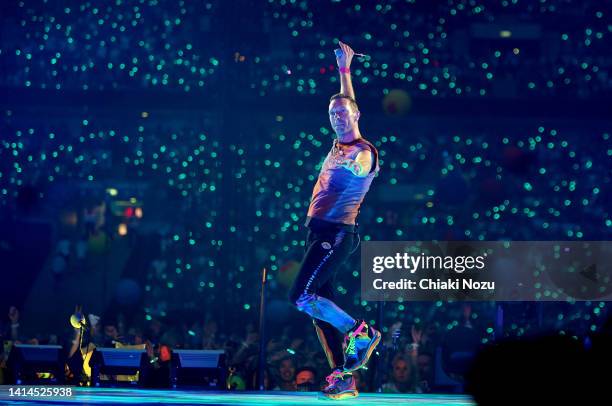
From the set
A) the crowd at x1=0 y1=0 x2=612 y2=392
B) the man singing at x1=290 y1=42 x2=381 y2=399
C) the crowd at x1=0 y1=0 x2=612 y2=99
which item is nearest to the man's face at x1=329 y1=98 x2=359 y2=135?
the man singing at x1=290 y1=42 x2=381 y2=399

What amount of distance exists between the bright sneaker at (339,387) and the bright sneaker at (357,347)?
0.17 ft

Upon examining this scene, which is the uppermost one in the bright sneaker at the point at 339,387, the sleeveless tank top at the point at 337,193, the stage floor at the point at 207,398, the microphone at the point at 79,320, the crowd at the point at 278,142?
the crowd at the point at 278,142

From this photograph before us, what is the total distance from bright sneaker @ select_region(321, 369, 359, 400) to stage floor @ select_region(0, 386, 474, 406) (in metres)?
0.05

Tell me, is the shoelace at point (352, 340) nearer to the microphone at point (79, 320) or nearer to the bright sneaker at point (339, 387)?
the bright sneaker at point (339, 387)

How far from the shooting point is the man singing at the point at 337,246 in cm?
384

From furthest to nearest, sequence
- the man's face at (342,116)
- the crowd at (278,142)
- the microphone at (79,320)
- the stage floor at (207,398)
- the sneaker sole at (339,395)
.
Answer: the crowd at (278,142) → the microphone at (79,320) → the man's face at (342,116) → the sneaker sole at (339,395) → the stage floor at (207,398)

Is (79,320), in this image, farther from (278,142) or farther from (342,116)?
(278,142)

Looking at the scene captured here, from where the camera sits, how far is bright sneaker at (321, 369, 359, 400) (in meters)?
3.80

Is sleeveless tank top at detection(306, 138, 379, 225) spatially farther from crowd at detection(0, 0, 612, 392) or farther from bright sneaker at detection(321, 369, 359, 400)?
crowd at detection(0, 0, 612, 392)

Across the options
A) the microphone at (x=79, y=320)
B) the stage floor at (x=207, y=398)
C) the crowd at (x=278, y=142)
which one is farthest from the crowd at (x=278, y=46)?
the stage floor at (x=207, y=398)

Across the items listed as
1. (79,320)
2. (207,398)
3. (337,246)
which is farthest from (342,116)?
(79,320)

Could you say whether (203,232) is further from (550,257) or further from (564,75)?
(564,75)

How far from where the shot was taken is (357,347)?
3842 mm

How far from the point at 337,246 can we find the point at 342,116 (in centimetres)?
61
